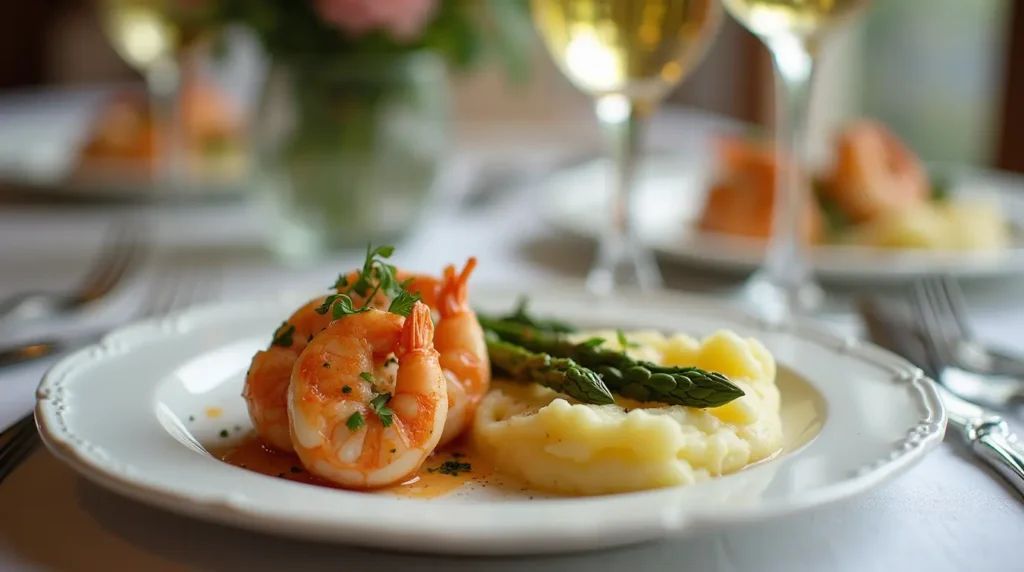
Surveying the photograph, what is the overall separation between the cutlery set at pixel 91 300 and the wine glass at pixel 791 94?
145cm

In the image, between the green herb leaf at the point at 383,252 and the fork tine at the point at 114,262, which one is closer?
the green herb leaf at the point at 383,252

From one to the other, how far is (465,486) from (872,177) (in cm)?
227

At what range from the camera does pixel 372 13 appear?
2.94 metres

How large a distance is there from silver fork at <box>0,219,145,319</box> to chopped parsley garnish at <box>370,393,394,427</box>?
4.28 ft

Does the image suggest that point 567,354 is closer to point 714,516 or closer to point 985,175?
point 714,516

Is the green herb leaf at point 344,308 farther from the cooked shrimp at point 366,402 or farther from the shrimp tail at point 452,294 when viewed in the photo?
the shrimp tail at point 452,294

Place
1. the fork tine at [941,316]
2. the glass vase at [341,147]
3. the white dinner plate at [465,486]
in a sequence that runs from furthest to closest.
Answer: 1. the glass vase at [341,147]
2. the fork tine at [941,316]
3. the white dinner plate at [465,486]

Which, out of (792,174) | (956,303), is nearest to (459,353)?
(792,174)

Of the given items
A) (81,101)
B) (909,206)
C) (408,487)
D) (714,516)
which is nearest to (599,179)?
(909,206)

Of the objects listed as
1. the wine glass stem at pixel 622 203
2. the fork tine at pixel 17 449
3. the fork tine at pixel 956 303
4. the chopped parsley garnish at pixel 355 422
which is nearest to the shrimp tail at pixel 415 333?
the chopped parsley garnish at pixel 355 422

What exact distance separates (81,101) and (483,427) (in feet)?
22.9

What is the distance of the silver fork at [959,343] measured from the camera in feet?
6.60

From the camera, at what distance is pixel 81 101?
7.62 m

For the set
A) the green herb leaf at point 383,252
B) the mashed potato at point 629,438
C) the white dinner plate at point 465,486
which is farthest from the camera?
the green herb leaf at point 383,252
